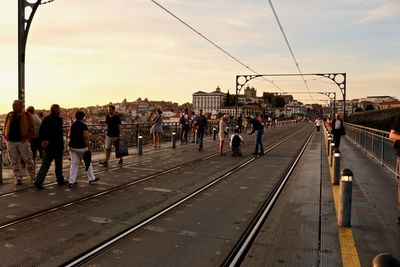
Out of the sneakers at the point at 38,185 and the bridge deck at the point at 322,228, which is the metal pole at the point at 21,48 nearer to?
the bridge deck at the point at 322,228

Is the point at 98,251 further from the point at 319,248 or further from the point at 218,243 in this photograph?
the point at 319,248

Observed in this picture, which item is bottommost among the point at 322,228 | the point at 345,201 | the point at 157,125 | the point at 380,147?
the point at 322,228

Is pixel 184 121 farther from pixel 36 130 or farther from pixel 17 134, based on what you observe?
pixel 17 134

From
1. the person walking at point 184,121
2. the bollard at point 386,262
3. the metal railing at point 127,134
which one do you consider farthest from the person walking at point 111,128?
the bollard at point 386,262

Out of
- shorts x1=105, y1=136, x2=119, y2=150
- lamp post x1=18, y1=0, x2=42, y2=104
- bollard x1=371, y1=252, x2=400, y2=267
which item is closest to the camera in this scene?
bollard x1=371, y1=252, x2=400, y2=267

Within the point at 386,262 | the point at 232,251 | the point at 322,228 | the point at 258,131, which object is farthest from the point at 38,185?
the point at 258,131

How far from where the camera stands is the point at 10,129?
962 centimetres

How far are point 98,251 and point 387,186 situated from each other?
7.69 meters

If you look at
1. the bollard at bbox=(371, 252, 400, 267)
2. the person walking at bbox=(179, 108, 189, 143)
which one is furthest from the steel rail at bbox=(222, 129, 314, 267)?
the person walking at bbox=(179, 108, 189, 143)

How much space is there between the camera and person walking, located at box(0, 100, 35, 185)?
9.63 metres

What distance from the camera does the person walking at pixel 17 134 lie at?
9633 millimetres

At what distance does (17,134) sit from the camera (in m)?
9.64

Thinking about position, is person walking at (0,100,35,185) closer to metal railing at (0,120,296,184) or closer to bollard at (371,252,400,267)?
metal railing at (0,120,296,184)

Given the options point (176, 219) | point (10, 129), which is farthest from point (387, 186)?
point (10, 129)
